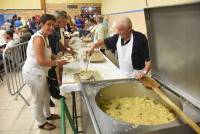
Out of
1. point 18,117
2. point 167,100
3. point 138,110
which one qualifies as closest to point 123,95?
point 138,110

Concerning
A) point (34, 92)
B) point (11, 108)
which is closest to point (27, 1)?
point (11, 108)

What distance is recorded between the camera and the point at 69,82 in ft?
7.04

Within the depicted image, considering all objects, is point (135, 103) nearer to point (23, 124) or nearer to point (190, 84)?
point (190, 84)

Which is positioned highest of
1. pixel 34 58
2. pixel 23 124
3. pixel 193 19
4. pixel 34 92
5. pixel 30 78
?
pixel 193 19

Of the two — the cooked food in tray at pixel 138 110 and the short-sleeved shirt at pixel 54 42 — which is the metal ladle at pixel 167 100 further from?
the short-sleeved shirt at pixel 54 42

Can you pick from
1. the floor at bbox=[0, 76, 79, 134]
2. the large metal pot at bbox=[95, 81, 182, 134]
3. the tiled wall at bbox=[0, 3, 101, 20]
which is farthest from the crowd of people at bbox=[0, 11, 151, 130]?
the tiled wall at bbox=[0, 3, 101, 20]

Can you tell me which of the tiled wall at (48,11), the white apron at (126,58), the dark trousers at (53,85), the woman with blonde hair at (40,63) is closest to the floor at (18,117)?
the woman with blonde hair at (40,63)

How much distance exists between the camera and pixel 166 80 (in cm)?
157

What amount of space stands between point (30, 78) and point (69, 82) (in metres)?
0.79

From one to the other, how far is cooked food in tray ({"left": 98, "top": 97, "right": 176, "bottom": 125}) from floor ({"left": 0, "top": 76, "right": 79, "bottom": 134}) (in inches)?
58.7

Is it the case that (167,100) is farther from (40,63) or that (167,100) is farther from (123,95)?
(40,63)

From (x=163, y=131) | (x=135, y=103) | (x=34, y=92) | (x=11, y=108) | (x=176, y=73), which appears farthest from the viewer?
(x=11, y=108)

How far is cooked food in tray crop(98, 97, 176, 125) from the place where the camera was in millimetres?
1375

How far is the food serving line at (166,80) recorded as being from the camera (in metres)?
1.08
